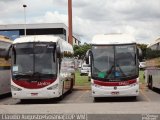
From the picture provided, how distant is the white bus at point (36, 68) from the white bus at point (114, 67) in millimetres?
1786

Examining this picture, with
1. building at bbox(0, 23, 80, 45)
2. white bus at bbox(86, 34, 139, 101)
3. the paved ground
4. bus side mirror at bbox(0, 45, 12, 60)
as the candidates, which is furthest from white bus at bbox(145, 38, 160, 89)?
building at bbox(0, 23, 80, 45)

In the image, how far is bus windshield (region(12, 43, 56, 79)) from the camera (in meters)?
24.1

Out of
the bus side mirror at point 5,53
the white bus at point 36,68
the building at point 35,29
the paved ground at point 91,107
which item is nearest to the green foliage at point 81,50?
the building at point 35,29

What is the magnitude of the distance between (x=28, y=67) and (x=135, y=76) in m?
5.27

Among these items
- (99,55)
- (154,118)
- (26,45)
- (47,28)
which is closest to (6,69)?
(26,45)

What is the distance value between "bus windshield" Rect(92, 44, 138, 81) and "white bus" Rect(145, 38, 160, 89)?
14.2 feet

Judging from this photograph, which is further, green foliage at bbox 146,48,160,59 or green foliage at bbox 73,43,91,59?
green foliage at bbox 73,43,91,59

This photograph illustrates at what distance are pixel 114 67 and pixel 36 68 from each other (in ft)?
12.6

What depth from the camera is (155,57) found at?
1177 inches

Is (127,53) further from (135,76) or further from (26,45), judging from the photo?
(26,45)

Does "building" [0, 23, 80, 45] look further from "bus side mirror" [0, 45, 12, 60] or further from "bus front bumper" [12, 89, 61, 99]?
"bus front bumper" [12, 89, 61, 99]

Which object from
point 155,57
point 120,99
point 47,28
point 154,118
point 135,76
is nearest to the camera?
point 154,118

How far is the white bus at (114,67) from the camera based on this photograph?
23.8m

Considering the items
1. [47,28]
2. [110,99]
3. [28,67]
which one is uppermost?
[47,28]
